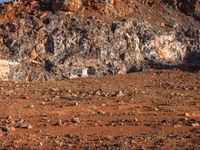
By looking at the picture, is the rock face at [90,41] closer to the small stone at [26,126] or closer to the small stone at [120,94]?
the small stone at [120,94]

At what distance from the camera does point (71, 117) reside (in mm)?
14047

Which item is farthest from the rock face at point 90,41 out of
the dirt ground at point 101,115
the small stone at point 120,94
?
the small stone at point 120,94

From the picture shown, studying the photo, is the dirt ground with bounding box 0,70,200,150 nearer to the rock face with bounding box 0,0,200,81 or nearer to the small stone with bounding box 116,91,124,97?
the small stone with bounding box 116,91,124,97

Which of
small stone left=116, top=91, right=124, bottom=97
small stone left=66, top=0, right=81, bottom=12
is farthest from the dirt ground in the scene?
small stone left=66, top=0, right=81, bottom=12

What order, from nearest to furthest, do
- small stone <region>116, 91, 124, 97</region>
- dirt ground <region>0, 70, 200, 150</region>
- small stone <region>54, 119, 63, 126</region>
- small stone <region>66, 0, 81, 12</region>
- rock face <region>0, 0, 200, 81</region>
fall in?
dirt ground <region>0, 70, 200, 150</region> → small stone <region>54, 119, 63, 126</region> → small stone <region>116, 91, 124, 97</region> → rock face <region>0, 0, 200, 81</region> → small stone <region>66, 0, 81, 12</region>

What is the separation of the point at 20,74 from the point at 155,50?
8.07m

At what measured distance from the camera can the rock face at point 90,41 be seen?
25562 mm

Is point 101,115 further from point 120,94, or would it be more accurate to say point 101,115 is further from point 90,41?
point 90,41

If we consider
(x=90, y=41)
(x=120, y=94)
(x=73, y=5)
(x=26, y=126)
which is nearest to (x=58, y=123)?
(x=26, y=126)

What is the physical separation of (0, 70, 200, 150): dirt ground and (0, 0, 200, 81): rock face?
128 inches

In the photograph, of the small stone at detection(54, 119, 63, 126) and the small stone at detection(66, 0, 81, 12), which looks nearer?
the small stone at detection(54, 119, 63, 126)

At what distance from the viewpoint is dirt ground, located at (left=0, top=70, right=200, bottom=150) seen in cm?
1110

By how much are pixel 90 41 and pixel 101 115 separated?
12.6m

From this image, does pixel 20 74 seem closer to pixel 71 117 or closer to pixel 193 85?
pixel 193 85
